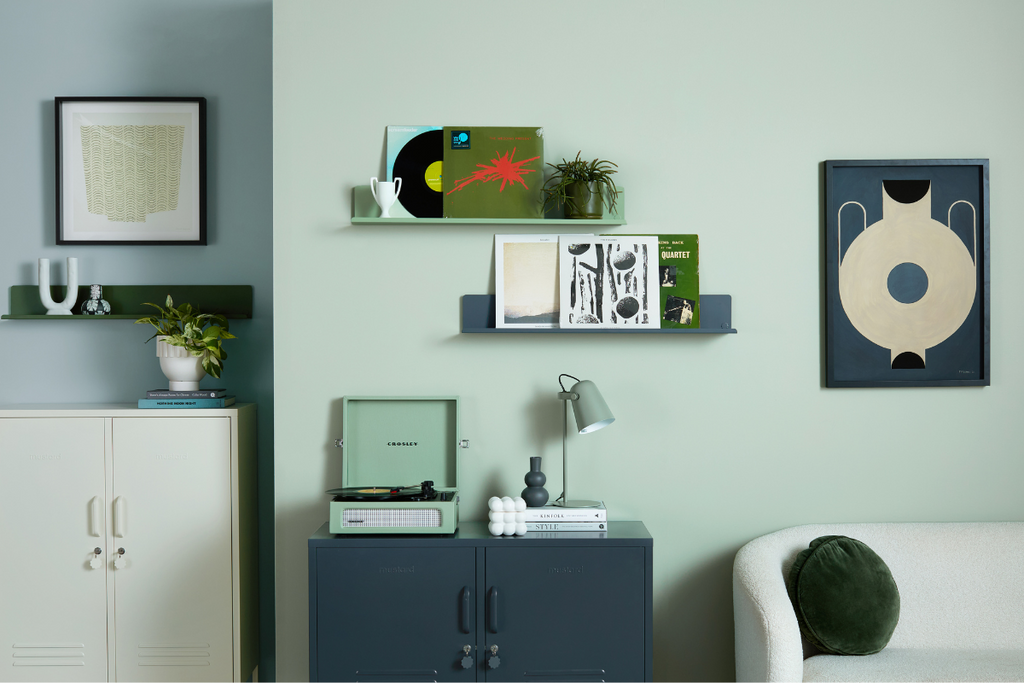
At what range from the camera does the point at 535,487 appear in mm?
2111

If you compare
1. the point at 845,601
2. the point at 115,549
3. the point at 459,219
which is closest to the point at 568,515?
the point at 845,601

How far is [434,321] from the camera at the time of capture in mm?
2232

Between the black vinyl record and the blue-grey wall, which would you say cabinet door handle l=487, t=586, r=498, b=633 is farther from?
the blue-grey wall

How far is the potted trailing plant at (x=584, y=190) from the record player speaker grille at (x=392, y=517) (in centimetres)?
106

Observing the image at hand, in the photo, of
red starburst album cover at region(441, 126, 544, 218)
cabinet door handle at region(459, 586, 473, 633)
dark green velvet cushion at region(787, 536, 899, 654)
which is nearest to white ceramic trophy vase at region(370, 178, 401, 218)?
red starburst album cover at region(441, 126, 544, 218)

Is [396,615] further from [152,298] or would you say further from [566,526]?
[152,298]

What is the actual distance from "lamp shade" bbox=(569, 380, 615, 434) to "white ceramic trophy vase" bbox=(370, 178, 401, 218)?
840 millimetres

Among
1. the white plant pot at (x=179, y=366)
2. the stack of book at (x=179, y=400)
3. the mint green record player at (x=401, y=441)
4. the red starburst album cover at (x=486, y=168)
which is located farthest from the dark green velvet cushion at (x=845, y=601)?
the white plant pot at (x=179, y=366)

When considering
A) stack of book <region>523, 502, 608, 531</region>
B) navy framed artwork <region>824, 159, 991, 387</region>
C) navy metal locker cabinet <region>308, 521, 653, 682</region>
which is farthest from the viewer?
navy framed artwork <region>824, 159, 991, 387</region>

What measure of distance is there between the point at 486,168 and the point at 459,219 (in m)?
0.20

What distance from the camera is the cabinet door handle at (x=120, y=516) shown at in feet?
7.20

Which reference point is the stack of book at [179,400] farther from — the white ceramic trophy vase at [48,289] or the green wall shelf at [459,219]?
the green wall shelf at [459,219]

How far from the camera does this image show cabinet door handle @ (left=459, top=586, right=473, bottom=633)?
6.33 ft

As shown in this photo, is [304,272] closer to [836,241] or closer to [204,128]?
[204,128]
